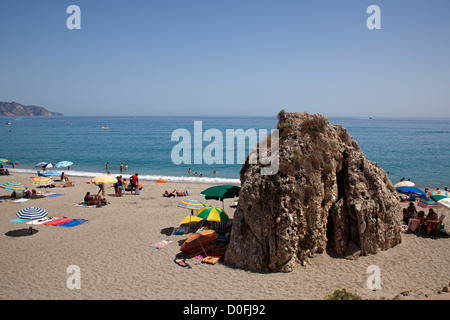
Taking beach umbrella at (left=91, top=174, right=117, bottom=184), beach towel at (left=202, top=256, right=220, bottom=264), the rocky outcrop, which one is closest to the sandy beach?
beach towel at (left=202, top=256, right=220, bottom=264)

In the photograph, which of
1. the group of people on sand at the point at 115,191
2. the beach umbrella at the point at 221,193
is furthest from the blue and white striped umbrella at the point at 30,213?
the beach umbrella at the point at 221,193

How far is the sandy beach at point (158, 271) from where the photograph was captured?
905 centimetres

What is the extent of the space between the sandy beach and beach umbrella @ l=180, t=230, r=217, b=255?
0.59 m

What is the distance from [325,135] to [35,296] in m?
12.0

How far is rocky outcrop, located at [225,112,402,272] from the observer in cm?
1043

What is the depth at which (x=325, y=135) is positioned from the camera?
38.9 feet

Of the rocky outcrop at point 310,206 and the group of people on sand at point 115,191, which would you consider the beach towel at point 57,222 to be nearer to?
the group of people on sand at point 115,191

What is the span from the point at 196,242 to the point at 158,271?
1.92 m

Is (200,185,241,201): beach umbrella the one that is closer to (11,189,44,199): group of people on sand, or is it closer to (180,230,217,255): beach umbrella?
(180,230,217,255): beach umbrella

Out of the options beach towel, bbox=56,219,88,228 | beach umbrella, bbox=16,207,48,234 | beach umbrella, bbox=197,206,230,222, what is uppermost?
beach umbrella, bbox=197,206,230,222

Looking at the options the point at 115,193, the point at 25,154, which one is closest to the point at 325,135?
the point at 115,193

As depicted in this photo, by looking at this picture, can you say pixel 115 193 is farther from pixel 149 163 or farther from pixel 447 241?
pixel 149 163

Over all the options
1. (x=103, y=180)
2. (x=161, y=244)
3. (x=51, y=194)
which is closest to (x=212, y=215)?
(x=161, y=244)

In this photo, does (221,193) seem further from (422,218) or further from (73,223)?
(422,218)
